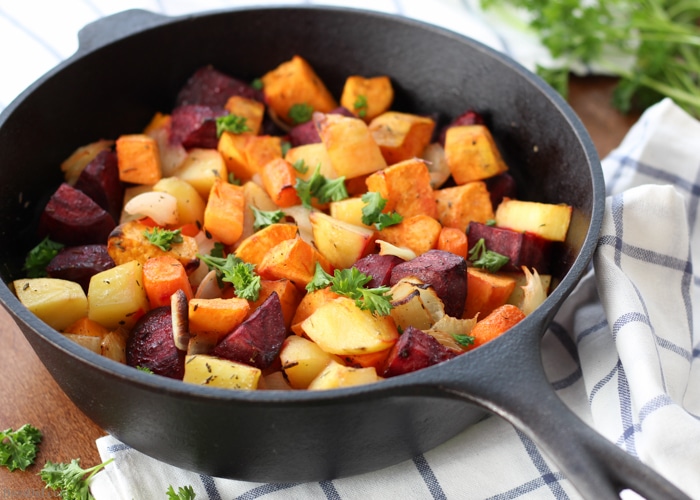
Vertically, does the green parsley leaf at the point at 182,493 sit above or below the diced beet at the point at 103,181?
below

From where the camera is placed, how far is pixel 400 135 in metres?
2.37

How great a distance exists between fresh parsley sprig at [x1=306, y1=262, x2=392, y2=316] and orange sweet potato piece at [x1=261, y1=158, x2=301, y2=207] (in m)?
0.34

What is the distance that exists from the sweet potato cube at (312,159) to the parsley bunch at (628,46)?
1.20m

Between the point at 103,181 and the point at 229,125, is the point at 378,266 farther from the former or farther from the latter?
the point at 103,181

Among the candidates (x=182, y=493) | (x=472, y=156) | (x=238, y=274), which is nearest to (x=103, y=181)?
(x=238, y=274)

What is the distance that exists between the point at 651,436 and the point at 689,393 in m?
0.45

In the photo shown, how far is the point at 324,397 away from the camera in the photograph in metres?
1.41

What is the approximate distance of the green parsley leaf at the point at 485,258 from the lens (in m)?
2.08

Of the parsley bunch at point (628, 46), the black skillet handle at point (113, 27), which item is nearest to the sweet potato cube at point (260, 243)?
the black skillet handle at point (113, 27)

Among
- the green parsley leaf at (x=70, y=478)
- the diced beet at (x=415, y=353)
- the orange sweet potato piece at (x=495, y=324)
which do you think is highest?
the diced beet at (x=415, y=353)

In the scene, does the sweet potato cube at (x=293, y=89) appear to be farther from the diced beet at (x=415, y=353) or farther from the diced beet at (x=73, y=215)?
the diced beet at (x=415, y=353)

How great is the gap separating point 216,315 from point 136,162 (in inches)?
29.1

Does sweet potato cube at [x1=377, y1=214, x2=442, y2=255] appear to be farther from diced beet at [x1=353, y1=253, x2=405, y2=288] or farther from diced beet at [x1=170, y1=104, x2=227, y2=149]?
diced beet at [x1=170, y1=104, x2=227, y2=149]

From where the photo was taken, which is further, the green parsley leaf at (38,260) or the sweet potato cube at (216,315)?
the green parsley leaf at (38,260)
